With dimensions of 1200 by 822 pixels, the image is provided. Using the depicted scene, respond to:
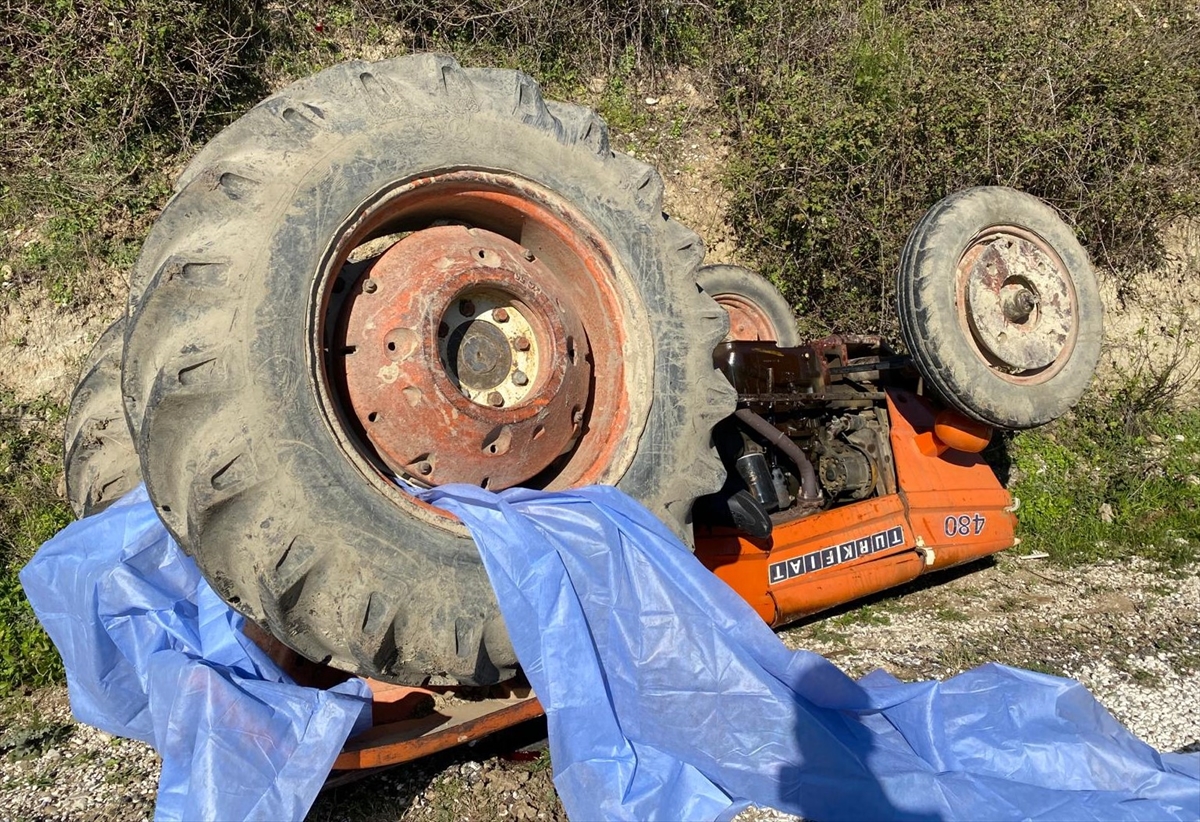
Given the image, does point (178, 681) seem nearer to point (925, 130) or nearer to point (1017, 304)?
point (1017, 304)

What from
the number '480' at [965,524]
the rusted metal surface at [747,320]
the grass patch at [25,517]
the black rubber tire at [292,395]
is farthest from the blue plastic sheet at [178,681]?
the rusted metal surface at [747,320]

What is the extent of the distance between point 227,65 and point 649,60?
3329 mm

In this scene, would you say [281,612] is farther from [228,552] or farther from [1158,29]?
[1158,29]

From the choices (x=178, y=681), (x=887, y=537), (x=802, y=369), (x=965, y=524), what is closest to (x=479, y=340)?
(x=178, y=681)

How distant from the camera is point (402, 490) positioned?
8.14 feet

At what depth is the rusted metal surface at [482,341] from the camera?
8.27ft

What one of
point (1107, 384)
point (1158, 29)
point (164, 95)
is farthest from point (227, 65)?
point (1158, 29)

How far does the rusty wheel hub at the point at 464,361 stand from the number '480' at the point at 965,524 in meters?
2.47

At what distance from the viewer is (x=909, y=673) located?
4.00 m

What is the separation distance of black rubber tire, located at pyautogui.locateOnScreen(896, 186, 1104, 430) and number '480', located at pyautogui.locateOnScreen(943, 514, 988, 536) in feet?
2.35

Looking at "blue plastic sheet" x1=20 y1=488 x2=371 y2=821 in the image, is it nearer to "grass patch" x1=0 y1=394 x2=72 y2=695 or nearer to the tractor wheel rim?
the tractor wheel rim

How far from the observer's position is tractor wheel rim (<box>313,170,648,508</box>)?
251 centimetres

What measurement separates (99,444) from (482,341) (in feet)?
4.99

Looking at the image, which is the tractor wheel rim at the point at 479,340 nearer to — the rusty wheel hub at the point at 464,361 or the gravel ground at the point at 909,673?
the rusty wheel hub at the point at 464,361
